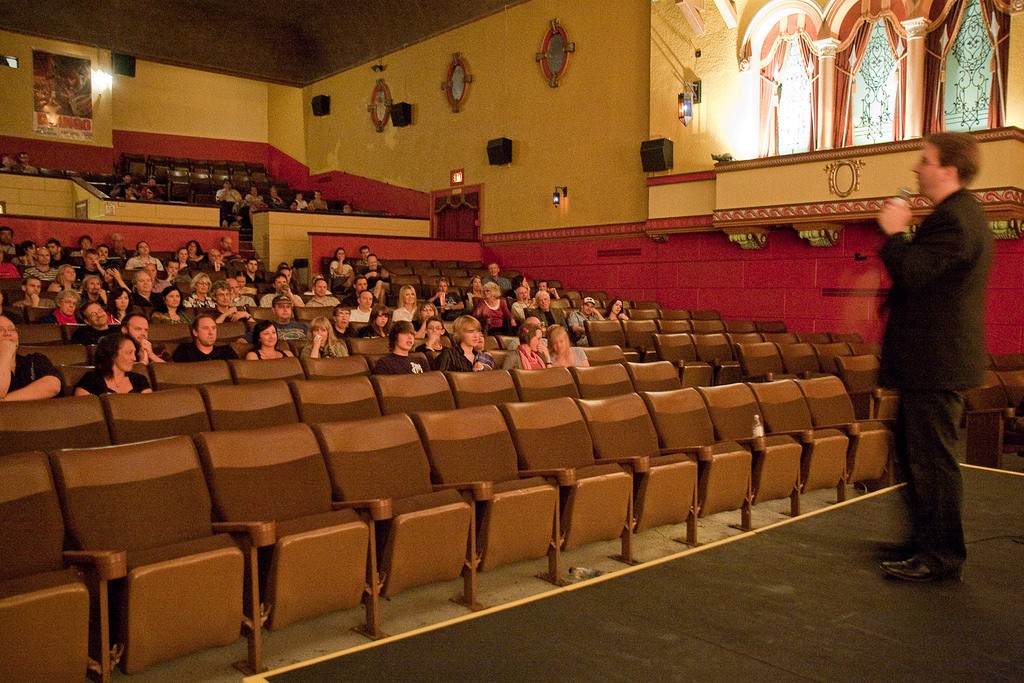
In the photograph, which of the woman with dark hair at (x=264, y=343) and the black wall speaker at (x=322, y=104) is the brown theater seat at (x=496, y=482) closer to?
the woman with dark hair at (x=264, y=343)

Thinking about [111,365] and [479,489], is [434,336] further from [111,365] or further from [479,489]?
[479,489]

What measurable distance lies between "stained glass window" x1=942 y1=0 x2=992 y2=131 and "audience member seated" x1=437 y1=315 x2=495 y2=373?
3.27 meters

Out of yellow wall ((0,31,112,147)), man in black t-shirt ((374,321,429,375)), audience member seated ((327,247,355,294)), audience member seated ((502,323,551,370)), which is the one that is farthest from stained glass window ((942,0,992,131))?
yellow wall ((0,31,112,147))

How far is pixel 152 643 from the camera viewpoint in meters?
1.25

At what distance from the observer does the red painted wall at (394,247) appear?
6.50 meters

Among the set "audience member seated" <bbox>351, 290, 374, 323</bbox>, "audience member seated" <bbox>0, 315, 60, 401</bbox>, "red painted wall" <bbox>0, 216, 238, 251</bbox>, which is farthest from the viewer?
"red painted wall" <bbox>0, 216, 238, 251</bbox>

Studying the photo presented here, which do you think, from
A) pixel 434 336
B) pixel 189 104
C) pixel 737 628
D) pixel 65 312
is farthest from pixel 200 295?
pixel 189 104

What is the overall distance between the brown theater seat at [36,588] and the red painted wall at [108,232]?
4.52 meters

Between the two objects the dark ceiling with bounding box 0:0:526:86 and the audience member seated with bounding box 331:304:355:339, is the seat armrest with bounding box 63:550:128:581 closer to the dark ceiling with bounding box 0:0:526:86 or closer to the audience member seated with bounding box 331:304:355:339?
the audience member seated with bounding box 331:304:355:339

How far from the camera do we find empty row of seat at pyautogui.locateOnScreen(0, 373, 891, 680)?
49.1 inches

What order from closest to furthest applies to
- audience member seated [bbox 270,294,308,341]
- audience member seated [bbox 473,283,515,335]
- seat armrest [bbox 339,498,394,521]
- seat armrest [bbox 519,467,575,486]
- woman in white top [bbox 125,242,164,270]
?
1. seat armrest [bbox 339,498,394,521]
2. seat armrest [bbox 519,467,575,486]
3. audience member seated [bbox 270,294,308,341]
4. audience member seated [bbox 473,283,515,335]
5. woman in white top [bbox 125,242,164,270]

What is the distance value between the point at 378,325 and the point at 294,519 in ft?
6.60

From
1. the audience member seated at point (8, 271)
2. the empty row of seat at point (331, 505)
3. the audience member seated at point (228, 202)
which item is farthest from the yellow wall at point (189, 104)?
the empty row of seat at point (331, 505)

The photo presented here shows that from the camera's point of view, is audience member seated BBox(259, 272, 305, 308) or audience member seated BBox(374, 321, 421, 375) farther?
audience member seated BBox(259, 272, 305, 308)
